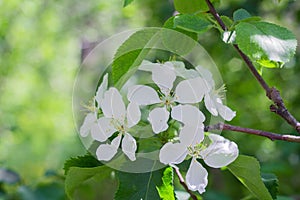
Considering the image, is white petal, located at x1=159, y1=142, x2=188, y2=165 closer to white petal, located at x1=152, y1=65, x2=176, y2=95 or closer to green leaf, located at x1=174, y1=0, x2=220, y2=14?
white petal, located at x1=152, y1=65, x2=176, y2=95

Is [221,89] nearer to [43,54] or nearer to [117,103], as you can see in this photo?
[117,103]

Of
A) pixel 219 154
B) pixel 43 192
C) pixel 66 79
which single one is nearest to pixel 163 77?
pixel 219 154

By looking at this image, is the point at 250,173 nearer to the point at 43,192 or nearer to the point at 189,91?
the point at 189,91

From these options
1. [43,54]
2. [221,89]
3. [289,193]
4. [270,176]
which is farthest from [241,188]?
[43,54]

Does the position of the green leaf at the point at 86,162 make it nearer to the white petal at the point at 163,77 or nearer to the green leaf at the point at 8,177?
the white petal at the point at 163,77

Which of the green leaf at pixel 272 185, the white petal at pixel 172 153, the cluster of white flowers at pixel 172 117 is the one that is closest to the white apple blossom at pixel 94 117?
the cluster of white flowers at pixel 172 117
